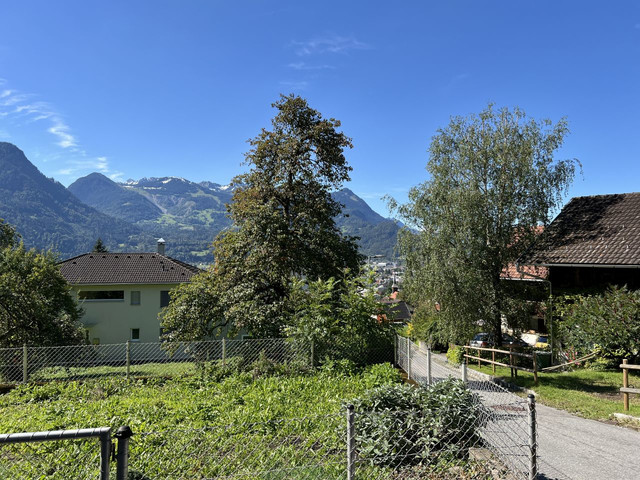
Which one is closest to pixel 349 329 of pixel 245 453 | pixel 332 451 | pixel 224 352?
pixel 224 352

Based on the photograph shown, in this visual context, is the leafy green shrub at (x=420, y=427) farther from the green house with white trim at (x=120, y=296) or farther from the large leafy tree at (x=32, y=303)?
the green house with white trim at (x=120, y=296)

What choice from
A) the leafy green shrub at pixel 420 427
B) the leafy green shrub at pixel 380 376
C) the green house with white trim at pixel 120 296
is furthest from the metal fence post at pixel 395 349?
the green house with white trim at pixel 120 296

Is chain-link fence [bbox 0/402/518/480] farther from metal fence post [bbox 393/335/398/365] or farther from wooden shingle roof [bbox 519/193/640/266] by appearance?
wooden shingle roof [bbox 519/193/640/266]

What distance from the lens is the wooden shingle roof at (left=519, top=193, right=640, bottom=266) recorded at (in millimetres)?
16922

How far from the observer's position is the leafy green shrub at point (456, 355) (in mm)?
20625

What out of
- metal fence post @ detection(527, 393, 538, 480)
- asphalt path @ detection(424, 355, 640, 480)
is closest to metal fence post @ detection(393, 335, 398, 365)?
asphalt path @ detection(424, 355, 640, 480)

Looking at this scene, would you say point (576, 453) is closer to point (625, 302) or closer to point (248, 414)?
point (248, 414)

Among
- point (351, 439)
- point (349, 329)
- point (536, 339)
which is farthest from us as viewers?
point (536, 339)

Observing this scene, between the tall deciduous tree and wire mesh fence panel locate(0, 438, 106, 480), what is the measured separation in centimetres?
998

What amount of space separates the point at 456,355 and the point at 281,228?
10539 mm

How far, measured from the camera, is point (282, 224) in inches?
656

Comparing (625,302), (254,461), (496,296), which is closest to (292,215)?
(496,296)

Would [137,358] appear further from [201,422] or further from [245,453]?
[245,453]

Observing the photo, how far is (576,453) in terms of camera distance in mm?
7609
